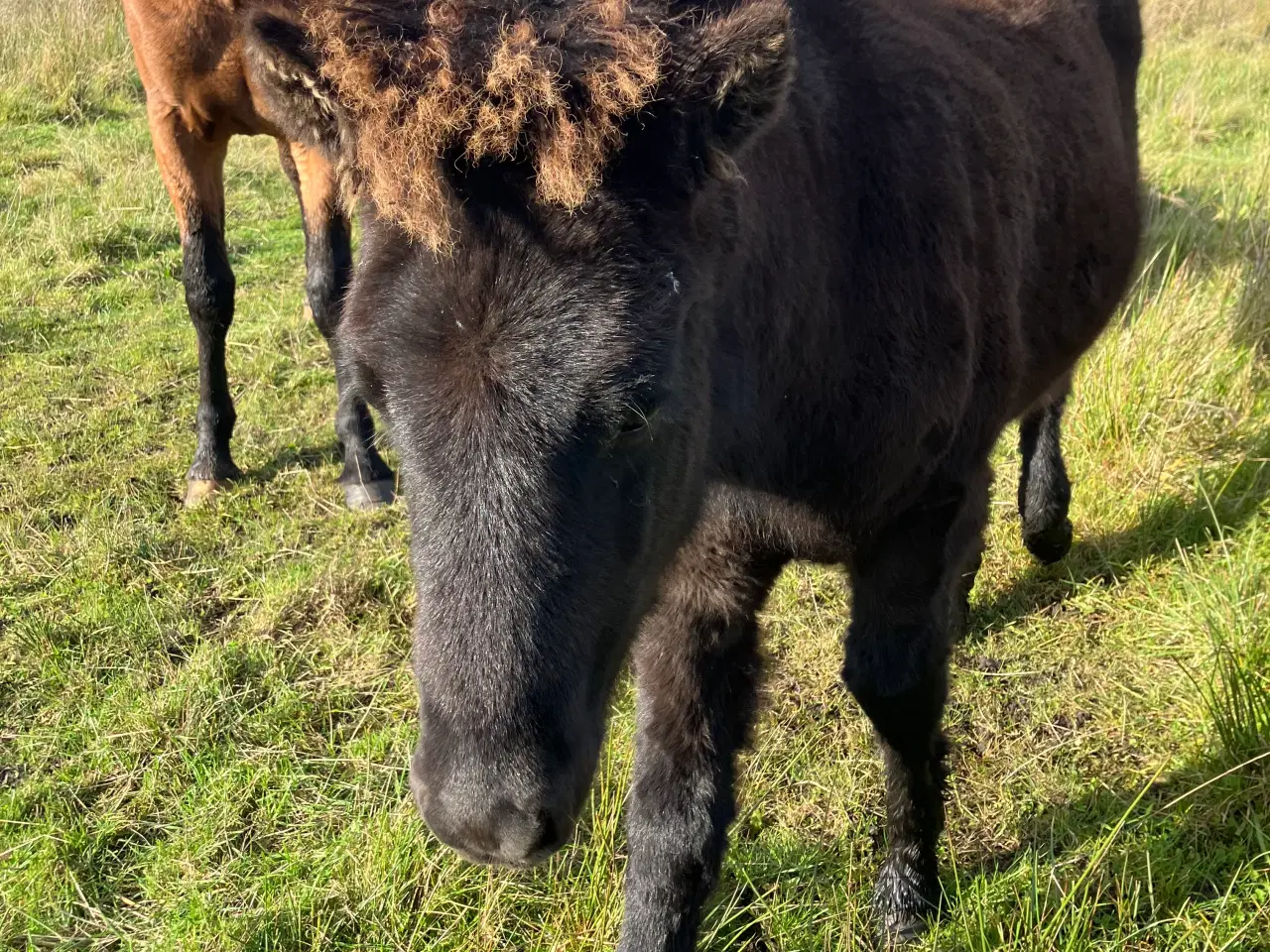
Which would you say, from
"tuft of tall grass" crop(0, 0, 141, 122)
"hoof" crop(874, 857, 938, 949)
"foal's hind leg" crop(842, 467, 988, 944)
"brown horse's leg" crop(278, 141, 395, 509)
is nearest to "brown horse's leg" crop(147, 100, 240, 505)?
"brown horse's leg" crop(278, 141, 395, 509)

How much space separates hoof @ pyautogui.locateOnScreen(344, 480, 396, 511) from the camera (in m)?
4.32

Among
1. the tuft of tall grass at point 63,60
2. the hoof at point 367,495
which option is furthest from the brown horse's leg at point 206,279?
the tuft of tall grass at point 63,60

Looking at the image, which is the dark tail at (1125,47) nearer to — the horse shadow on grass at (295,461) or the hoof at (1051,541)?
the hoof at (1051,541)

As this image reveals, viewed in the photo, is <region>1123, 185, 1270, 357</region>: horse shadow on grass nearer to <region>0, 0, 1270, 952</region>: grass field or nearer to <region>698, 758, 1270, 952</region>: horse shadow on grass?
<region>0, 0, 1270, 952</region>: grass field

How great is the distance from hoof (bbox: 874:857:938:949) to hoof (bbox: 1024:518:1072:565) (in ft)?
5.49

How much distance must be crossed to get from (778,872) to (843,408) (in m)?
1.31

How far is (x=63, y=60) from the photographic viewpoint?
9.95 metres

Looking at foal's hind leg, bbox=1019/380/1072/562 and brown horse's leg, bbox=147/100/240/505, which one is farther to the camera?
brown horse's leg, bbox=147/100/240/505

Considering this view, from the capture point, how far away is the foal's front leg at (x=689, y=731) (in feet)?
7.79

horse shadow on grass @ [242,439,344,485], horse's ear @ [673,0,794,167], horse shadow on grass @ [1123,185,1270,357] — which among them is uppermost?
horse's ear @ [673,0,794,167]

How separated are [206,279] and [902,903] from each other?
387 cm

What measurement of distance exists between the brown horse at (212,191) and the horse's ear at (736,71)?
2.68 m

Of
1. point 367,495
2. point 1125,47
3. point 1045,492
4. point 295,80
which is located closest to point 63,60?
point 367,495

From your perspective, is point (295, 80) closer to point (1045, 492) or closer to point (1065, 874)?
point (1065, 874)
